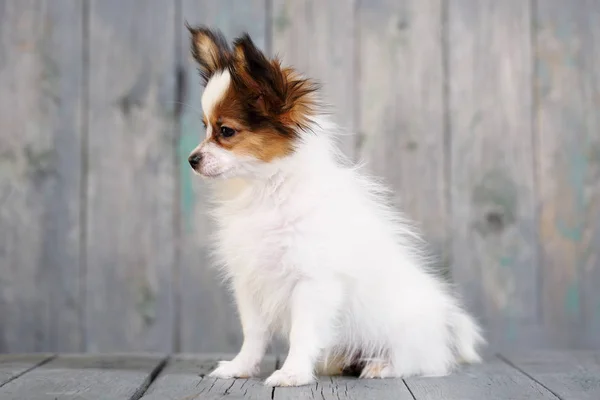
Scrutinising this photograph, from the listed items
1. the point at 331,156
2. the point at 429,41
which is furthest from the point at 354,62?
the point at 331,156

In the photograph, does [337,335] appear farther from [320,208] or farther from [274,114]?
[274,114]

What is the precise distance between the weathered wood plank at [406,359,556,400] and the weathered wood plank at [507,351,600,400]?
45 mm

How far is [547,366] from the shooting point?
2.86 meters

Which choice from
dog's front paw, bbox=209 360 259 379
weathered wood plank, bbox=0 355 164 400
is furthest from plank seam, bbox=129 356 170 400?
dog's front paw, bbox=209 360 259 379

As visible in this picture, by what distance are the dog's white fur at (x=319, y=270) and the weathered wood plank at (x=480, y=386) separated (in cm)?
13

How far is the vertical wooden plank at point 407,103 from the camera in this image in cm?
356

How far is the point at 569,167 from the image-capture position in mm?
3586

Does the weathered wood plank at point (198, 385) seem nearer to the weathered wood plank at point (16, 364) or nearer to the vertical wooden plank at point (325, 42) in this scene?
the weathered wood plank at point (16, 364)

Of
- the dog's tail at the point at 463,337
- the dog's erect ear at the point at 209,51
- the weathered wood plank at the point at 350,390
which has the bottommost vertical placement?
the weathered wood plank at the point at 350,390

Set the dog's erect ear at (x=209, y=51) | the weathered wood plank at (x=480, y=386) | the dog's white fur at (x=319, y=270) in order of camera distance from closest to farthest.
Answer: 1. the weathered wood plank at (x=480, y=386)
2. the dog's white fur at (x=319, y=270)
3. the dog's erect ear at (x=209, y=51)

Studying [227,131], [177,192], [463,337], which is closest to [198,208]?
[177,192]

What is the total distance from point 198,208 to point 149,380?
1.14 m

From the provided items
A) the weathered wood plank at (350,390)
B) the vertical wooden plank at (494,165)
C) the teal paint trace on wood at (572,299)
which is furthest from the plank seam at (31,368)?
the teal paint trace on wood at (572,299)

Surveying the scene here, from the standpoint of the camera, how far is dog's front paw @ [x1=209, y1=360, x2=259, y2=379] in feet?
8.73
